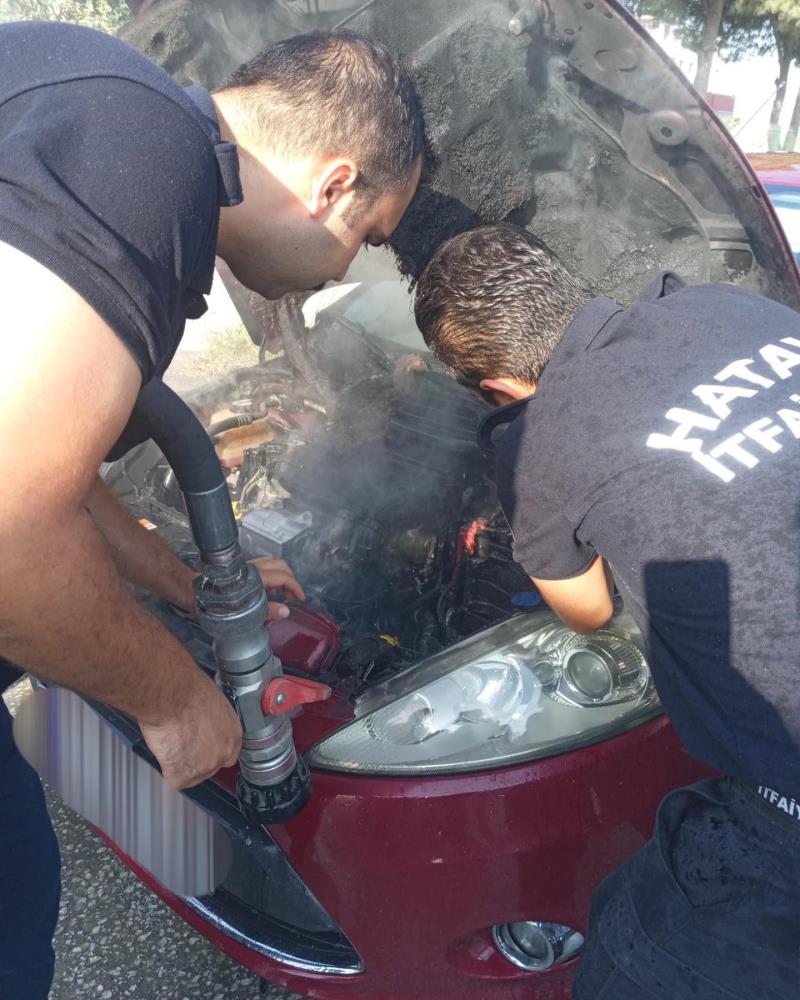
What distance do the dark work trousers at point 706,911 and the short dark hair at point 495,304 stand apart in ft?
3.03

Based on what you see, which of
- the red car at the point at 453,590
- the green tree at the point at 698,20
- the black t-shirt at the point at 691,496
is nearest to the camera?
the black t-shirt at the point at 691,496

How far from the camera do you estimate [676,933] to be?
4.30ft

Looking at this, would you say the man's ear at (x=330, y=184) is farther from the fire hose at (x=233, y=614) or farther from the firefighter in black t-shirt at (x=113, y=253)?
the fire hose at (x=233, y=614)

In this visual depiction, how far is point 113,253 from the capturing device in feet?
2.98

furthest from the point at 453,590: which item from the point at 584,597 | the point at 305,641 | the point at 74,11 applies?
the point at 74,11

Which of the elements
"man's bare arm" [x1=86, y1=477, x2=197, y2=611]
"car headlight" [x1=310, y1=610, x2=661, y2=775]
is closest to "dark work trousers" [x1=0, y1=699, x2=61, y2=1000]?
"man's bare arm" [x1=86, y1=477, x2=197, y2=611]

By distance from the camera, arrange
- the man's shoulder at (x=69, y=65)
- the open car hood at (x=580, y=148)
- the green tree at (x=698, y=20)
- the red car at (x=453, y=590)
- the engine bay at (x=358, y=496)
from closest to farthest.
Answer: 1. the man's shoulder at (x=69, y=65)
2. the red car at (x=453, y=590)
3. the open car hood at (x=580, y=148)
4. the engine bay at (x=358, y=496)
5. the green tree at (x=698, y=20)

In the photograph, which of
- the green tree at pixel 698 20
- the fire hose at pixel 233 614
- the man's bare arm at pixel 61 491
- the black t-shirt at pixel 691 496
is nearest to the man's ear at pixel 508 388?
the black t-shirt at pixel 691 496

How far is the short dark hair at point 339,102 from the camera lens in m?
1.34

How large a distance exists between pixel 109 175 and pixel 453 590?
144 centimetres

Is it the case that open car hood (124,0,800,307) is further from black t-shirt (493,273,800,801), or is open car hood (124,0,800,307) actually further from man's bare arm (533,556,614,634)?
man's bare arm (533,556,614,634)

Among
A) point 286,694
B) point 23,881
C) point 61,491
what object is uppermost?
point 61,491

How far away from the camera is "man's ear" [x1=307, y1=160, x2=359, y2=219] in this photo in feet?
4.46

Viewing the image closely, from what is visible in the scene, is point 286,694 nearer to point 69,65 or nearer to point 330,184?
point 330,184
